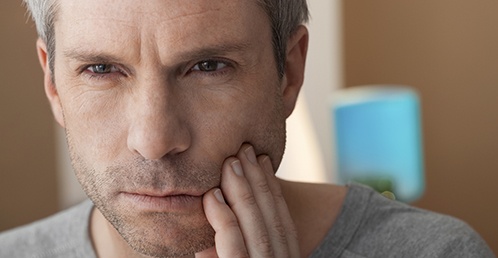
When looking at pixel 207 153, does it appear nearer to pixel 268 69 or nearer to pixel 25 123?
pixel 268 69

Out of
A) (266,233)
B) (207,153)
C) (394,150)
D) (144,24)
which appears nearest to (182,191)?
(207,153)

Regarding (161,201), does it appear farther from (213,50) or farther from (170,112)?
(213,50)

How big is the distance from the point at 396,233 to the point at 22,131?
3.33 meters

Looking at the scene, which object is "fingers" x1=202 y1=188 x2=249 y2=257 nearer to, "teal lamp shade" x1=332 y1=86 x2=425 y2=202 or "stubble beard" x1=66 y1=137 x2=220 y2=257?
"stubble beard" x1=66 y1=137 x2=220 y2=257

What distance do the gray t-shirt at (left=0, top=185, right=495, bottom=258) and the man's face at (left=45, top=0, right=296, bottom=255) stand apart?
28cm

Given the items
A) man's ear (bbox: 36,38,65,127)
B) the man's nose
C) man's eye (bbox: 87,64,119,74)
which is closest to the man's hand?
the man's nose

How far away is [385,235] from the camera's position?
1824mm

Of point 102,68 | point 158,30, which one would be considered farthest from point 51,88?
point 158,30

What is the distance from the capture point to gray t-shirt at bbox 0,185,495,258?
5.85 feet

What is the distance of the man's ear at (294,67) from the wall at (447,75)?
324cm

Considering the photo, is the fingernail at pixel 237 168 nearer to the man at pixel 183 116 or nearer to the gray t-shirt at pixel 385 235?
the man at pixel 183 116

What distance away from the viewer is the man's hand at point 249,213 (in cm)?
159

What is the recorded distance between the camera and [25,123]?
482 cm

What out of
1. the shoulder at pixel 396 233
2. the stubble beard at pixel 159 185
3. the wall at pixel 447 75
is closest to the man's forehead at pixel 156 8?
the stubble beard at pixel 159 185
